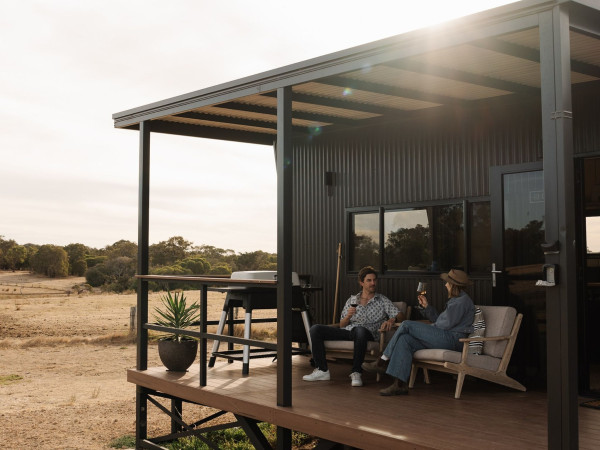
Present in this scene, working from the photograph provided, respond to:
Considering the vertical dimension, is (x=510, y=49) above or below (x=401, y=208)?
above

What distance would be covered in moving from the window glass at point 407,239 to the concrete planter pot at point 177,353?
2.33 m

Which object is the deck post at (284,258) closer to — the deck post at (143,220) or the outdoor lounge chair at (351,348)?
the outdoor lounge chair at (351,348)

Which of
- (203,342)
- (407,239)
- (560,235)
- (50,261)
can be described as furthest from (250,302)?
(50,261)

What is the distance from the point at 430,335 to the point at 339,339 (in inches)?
38.3

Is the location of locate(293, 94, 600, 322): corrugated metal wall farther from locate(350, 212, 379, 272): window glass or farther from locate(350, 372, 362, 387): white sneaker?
locate(350, 372, 362, 387): white sneaker

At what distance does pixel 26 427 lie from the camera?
483 inches

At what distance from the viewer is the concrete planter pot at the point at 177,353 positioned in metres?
7.38

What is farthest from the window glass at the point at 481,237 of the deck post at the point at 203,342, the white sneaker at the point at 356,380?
the deck post at the point at 203,342

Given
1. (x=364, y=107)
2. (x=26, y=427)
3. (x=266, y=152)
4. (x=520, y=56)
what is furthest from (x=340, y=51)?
(x=266, y=152)

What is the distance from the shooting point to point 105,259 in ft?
121

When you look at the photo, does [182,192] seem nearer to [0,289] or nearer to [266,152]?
[266,152]

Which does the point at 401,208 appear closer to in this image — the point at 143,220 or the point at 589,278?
the point at 589,278

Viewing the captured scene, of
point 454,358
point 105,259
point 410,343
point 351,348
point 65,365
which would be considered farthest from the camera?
point 105,259

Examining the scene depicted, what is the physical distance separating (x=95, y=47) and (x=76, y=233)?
1214cm
